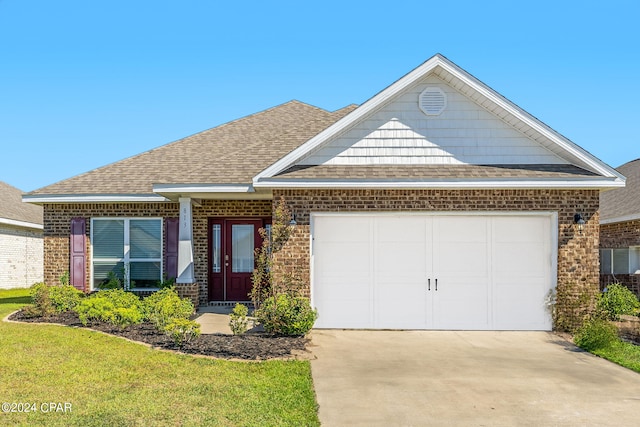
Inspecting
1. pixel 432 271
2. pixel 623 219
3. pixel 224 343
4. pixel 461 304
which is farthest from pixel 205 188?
pixel 623 219

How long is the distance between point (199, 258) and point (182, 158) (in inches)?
127

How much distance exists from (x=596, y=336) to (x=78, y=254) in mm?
12862

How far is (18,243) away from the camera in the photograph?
24203mm

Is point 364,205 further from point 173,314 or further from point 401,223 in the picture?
point 173,314

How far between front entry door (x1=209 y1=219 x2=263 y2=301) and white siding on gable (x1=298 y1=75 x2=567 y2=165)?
419 cm

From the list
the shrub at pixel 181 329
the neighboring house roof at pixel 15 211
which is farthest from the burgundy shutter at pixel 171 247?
the neighboring house roof at pixel 15 211

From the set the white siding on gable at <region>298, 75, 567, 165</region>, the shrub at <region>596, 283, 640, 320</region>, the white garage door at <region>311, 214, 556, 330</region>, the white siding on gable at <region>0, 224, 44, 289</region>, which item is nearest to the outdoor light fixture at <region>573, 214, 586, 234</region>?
the white garage door at <region>311, 214, 556, 330</region>

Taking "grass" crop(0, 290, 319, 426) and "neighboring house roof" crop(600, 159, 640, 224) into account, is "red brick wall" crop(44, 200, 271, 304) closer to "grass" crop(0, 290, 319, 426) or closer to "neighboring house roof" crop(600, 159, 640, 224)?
"grass" crop(0, 290, 319, 426)

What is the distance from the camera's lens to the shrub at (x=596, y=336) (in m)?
9.67

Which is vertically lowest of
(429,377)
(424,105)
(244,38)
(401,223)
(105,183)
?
(429,377)

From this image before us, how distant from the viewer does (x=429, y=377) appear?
7742 mm

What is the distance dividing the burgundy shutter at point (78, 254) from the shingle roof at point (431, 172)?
6911mm

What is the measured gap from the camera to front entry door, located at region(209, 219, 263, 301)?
49.0 ft

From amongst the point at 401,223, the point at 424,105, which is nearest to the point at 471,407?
the point at 401,223
